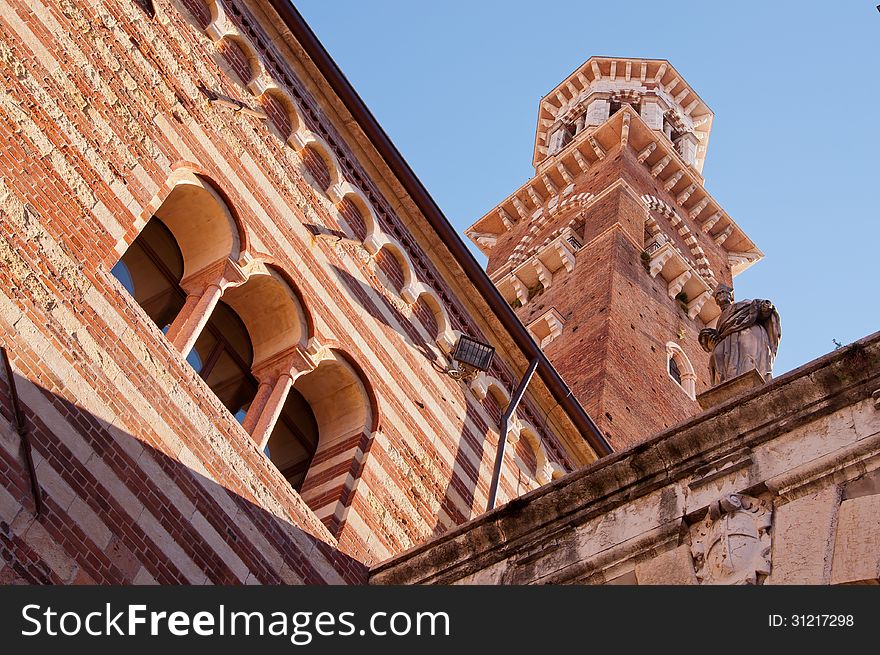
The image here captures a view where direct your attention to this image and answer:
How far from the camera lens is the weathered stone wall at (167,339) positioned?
8289 millimetres

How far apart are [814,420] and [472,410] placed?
20.6 feet

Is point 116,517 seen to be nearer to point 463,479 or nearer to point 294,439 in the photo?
point 294,439

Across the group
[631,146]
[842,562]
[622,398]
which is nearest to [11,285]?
[842,562]

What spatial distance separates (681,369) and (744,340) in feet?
57.6

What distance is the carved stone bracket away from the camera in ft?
22.3

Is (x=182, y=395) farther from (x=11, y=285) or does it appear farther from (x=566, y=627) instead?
(x=566, y=627)

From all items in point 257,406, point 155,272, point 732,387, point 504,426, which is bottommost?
point 732,387

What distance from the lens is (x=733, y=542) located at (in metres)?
6.97

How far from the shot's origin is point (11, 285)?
8430mm

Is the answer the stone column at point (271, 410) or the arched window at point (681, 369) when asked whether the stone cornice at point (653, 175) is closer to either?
the arched window at point (681, 369)

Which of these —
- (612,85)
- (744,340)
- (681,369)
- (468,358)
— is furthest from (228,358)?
(612,85)

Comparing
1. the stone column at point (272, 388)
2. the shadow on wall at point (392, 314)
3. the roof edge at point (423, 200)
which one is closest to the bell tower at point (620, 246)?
the roof edge at point (423, 200)

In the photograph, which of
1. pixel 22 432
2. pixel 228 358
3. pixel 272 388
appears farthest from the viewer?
pixel 228 358

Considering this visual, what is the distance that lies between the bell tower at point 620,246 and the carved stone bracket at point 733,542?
14.5m
